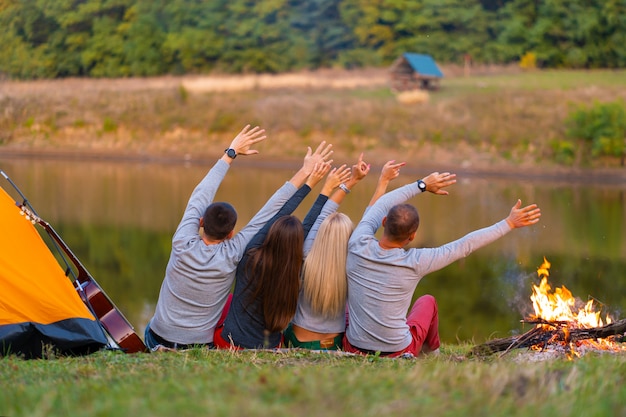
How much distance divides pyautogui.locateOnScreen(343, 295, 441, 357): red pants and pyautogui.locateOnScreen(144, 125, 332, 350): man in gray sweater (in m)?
0.95

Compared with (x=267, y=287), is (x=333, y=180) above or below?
above

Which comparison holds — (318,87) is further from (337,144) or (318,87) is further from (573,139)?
(573,139)

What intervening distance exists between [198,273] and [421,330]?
5.22ft

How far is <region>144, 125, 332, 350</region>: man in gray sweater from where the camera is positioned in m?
5.59

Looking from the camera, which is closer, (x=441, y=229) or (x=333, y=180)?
(x=333, y=180)

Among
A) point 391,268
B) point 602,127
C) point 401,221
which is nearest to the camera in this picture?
point 401,221

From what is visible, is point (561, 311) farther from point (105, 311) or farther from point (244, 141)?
point (105, 311)

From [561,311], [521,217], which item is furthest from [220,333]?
[561,311]

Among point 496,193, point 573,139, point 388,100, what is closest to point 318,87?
point 388,100

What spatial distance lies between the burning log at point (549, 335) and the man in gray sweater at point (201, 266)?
1.81 metres

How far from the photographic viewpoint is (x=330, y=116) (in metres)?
31.6

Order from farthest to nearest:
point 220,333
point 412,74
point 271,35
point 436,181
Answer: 1. point 271,35
2. point 412,74
3. point 436,181
4. point 220,333

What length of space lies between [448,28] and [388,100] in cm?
1256

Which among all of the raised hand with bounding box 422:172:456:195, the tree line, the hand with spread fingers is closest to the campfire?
the raised hand with bounding box 422:172:456:195
